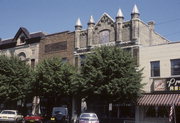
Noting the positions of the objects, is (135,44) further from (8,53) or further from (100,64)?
(8,53)

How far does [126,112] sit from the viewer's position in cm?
3603

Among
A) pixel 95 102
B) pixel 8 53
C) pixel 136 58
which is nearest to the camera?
pixel 136 58

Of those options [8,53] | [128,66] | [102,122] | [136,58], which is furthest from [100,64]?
[8,53]

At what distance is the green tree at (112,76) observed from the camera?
104ft

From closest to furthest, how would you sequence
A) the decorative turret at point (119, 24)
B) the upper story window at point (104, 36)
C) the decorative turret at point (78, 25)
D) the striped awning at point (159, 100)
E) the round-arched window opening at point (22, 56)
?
the striped awning at point (159, 100) < the decorative turret at point (119, 24) < the upper story window at point (104, 36) < the decorative turret at point (78, 25) < the round-arched window opening at point (22, 56)

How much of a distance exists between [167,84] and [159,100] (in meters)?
1.97

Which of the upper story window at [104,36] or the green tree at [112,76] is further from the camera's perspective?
the upper story window at [104,36]

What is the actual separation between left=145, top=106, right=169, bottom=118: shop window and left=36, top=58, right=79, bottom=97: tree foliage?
29.0 ft

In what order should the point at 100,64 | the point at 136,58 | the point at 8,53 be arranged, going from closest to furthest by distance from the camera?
1. the point at 100,64
2. the point at 136,58
3. the point at 8,53

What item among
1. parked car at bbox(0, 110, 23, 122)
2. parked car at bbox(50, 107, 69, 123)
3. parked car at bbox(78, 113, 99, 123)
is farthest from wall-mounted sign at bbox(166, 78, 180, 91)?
parked car at bbox(0, 110, 23, 122)

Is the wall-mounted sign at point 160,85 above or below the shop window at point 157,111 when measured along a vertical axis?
above

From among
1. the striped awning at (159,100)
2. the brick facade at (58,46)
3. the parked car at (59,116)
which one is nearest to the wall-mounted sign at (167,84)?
the striped awning at (159,100)

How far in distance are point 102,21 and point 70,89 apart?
9.78 metres

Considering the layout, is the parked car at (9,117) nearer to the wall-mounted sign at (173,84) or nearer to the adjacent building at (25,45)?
the adjacent building at (25,45)
